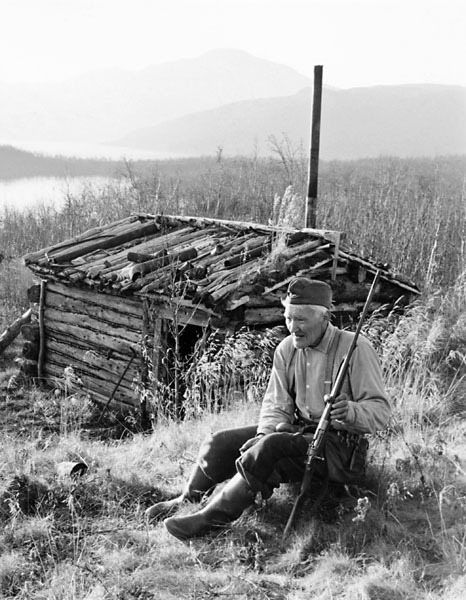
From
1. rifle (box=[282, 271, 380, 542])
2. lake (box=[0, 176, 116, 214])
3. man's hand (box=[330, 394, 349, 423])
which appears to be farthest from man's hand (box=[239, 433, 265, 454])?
lake (box=[0, 176, 116, 214])

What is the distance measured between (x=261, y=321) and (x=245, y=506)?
393 centimetres

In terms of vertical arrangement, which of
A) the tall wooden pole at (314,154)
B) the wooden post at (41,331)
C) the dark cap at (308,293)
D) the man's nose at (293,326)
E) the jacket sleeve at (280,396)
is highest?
the tall wooden pole at (314,154)

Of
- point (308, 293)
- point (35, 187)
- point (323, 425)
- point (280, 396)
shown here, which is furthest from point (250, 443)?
point (35, 187)

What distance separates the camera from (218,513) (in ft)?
14.2

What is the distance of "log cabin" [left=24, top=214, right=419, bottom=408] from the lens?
26.0 ft

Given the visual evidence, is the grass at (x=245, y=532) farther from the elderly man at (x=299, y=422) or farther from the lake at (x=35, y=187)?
the lake at (x=35, y=187)

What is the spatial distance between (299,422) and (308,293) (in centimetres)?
85

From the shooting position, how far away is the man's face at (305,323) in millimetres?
4406

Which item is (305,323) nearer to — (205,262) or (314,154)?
(205,262)

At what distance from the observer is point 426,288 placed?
33.5 feet

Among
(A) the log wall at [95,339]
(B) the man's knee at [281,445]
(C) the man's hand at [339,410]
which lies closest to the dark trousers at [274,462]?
(B) the man's knee at [281,445]

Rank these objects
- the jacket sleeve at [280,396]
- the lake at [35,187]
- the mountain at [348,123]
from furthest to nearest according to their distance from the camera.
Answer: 1. the mountain at [348,123]
2. the lake at [35,187]
3. the jacket sleeve at [280,396]

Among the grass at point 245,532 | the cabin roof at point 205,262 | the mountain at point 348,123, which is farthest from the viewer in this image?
the mountain at point 348,123

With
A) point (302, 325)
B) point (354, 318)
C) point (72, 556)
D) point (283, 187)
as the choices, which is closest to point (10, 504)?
point (72, 556)
